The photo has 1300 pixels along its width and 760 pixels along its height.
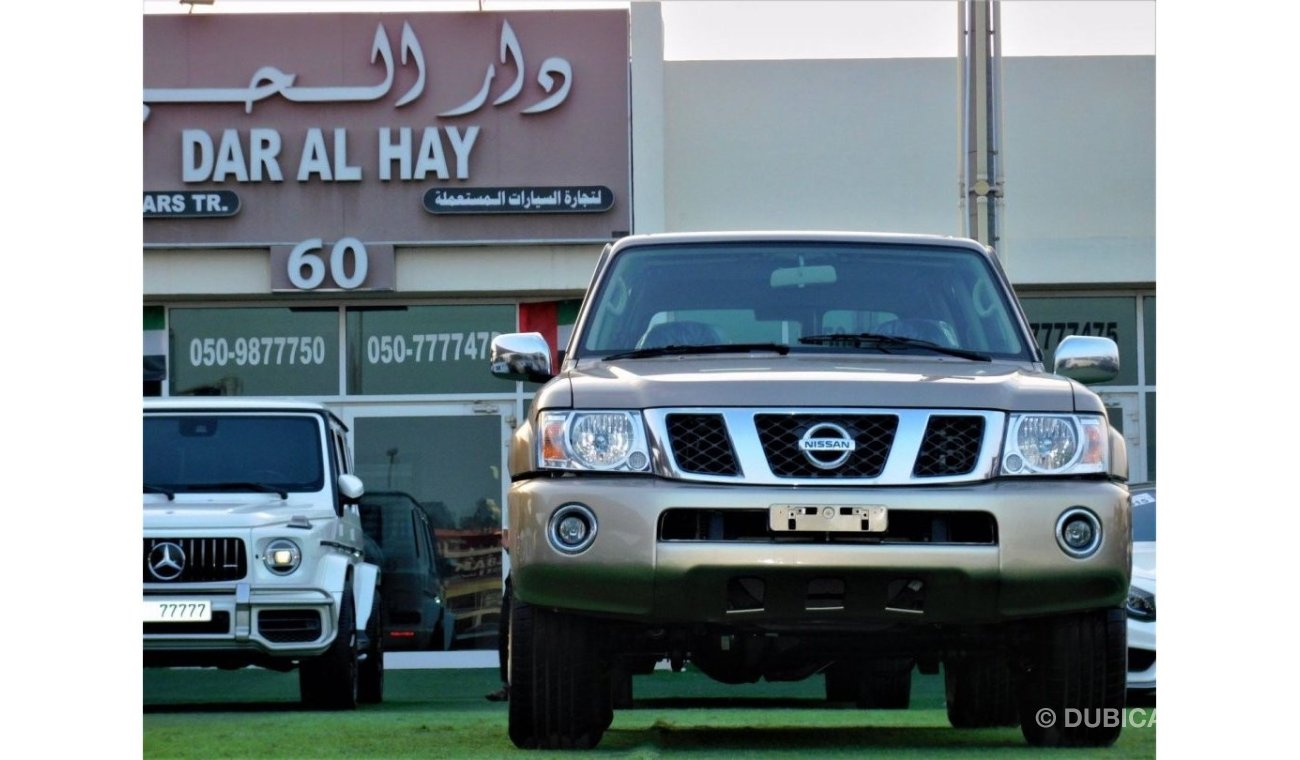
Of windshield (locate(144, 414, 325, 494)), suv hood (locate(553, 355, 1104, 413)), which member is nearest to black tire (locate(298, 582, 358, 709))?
windshield (locate(144, 414, 325, 494))

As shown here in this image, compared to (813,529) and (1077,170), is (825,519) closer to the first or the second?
(813,529)

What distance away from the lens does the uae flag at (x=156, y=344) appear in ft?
63.9

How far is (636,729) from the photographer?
8961 millimetres

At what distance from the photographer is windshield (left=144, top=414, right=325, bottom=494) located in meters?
12.7

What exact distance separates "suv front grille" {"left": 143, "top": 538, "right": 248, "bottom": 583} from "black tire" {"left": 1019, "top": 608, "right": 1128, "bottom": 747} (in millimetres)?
6023

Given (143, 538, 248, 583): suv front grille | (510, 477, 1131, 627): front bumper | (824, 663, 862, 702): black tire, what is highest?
(510, 477, 1131, 627): front bumper

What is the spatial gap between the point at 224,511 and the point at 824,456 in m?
6.48

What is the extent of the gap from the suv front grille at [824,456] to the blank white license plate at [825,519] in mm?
130

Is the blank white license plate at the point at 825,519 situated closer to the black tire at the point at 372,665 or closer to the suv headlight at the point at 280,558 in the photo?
the suv headlight at the point at 280,558

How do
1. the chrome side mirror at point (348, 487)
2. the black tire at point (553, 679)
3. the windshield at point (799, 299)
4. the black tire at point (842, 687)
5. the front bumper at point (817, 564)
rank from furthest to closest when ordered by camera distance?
the chrome side mirror at point (348, 487) < the black tire at point (842, 687) < the windshield at point (799, 299) < the black tire at point (553, 679) < the front bumper at point (817, 564)

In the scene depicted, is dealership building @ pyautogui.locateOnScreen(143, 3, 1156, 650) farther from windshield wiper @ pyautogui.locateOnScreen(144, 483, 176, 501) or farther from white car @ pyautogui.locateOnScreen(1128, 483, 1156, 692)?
white car @ pyautogui.locateOnScreen(1128, 483, 1156, 692)

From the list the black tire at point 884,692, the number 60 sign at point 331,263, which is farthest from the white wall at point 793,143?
the black tire at point 884,692
